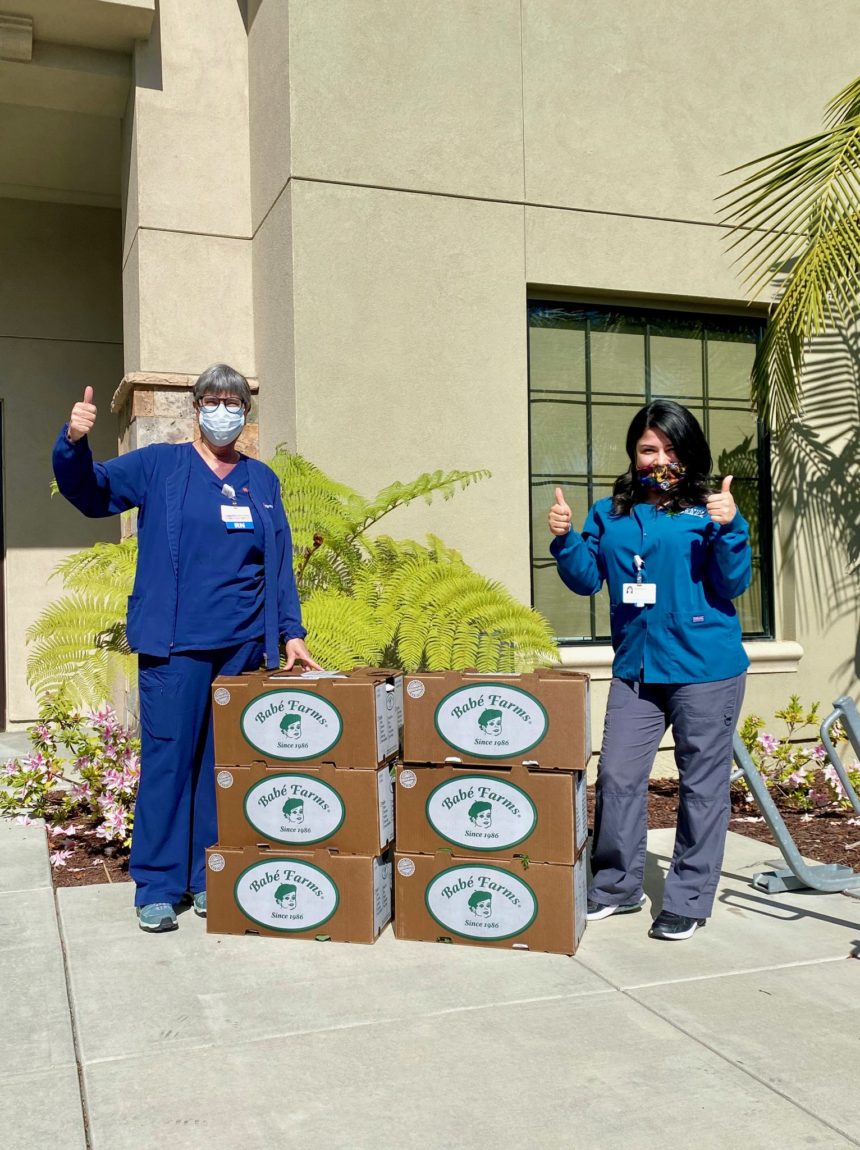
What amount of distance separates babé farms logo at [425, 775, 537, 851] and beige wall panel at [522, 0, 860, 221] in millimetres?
4255

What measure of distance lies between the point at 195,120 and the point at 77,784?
4228 millimetres

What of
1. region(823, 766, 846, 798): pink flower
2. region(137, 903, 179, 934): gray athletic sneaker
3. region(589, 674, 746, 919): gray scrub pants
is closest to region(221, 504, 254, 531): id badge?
region(137, 903, 179, 934): gray athletic sneaker

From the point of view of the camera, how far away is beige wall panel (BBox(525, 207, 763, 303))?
268 inches

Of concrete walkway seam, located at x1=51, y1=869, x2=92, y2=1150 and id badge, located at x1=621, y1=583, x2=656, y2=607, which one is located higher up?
id badge, located at x1=621, y1=583, x2=656, y2=607

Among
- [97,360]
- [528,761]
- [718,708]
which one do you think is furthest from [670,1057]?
[97,360]

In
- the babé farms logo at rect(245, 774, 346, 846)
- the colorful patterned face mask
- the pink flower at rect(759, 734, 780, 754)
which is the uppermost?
the colorful patterned face mask

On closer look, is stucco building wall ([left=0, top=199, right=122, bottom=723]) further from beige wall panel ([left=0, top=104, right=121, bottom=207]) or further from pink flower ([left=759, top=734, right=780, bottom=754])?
pink flower ([left=759, top=734, right=780, bottom=754])

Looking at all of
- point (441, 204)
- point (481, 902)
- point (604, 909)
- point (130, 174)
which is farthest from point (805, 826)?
point (130, 174)

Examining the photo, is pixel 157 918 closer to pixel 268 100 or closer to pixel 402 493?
pixel 402 493

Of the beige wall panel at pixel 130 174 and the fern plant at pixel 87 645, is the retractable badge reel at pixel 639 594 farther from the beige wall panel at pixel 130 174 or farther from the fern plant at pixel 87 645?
the beige wall panel at pixel 130 174

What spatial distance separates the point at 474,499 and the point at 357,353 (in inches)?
43.5

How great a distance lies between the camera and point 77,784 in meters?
5.66

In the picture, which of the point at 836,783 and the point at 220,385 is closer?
the point at 220,385

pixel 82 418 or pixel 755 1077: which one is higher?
pixel 82 418
